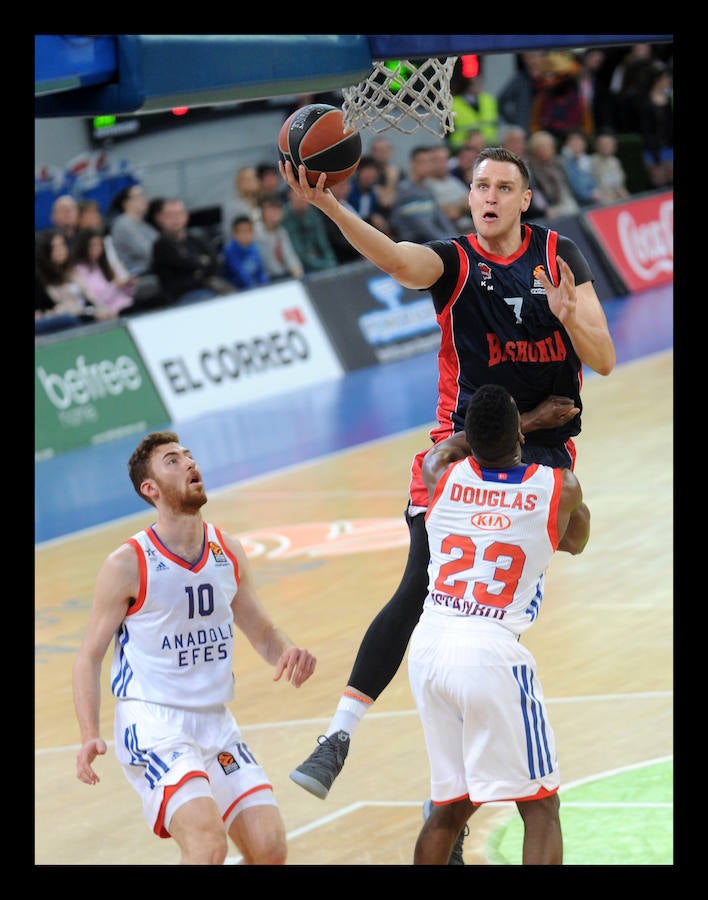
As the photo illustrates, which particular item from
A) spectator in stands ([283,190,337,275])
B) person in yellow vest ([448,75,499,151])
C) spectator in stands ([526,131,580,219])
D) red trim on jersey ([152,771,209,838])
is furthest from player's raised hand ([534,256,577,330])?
person in yellow vest ([448,75,499,151])

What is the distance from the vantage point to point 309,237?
19.0 m

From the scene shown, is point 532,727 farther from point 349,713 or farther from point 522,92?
point 522,92

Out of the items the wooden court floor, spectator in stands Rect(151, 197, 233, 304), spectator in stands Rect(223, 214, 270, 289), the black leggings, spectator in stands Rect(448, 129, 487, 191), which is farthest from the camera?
spectator in stands Rect(448, 129, 487, 191)

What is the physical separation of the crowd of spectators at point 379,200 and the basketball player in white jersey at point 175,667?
25.1ft

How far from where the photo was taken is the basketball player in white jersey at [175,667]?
5570 millimetres

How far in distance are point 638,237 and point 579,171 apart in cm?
129

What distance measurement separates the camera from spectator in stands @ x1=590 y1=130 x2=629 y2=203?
2319 centimetres

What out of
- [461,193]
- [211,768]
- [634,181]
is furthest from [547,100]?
[211,768]

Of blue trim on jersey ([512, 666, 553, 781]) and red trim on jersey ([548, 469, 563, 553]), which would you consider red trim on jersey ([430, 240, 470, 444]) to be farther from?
blue trim on jersey ([512, 666, 553, 781])

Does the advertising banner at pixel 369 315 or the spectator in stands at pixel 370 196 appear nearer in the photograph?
the advertising banner at pixel 369 315

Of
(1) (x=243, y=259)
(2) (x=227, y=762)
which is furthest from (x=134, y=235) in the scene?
(2) (x=227, y=762)

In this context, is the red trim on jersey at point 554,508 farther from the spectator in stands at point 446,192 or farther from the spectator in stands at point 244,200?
the spectator in stands at point 446,192

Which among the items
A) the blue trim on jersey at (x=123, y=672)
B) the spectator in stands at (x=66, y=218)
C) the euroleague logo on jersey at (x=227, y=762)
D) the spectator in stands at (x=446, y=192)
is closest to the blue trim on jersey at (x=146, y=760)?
the blue trim on jersey at (x=123, y=672)

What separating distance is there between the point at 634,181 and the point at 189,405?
1032cm
